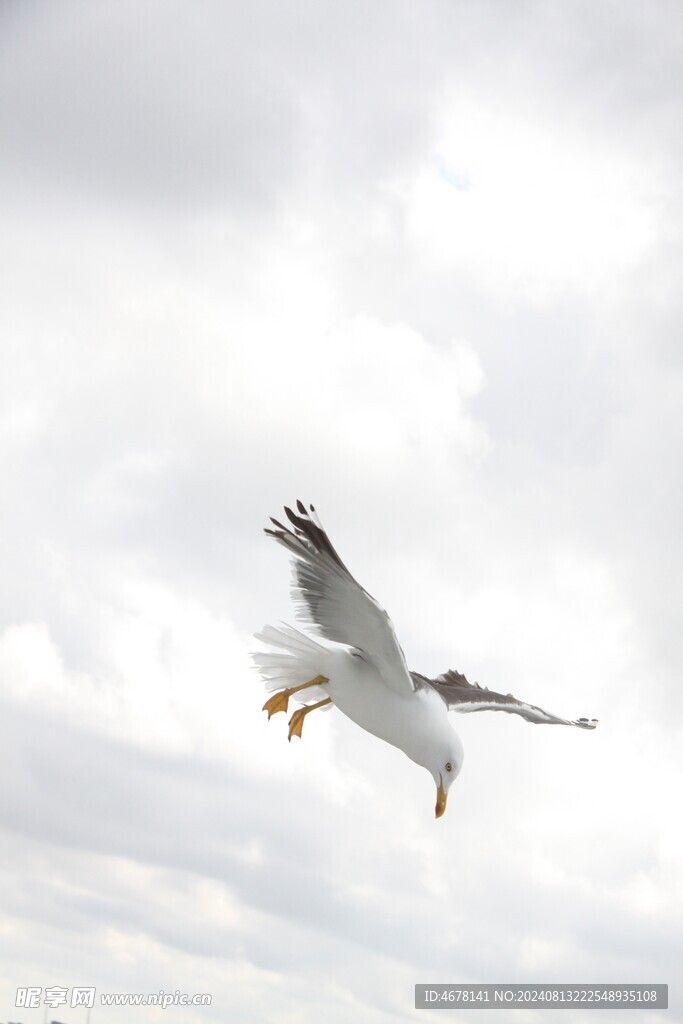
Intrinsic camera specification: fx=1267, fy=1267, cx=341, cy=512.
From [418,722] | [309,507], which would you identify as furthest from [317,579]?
[418,722]

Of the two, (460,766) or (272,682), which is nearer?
(460,766)

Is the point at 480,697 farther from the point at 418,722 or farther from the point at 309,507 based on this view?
the point at 309,507

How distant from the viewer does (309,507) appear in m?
9.63

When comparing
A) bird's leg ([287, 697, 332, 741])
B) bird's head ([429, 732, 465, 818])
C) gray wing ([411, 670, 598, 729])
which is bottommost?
bird's head ([429, 732, 465, 818])

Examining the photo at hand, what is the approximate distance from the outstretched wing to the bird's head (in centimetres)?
54

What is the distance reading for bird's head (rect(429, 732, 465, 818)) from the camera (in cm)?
1005

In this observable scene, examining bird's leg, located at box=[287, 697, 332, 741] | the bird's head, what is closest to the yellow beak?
the bird's head

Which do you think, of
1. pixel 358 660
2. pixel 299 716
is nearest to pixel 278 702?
pixel 299 716

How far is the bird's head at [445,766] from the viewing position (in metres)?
10.1

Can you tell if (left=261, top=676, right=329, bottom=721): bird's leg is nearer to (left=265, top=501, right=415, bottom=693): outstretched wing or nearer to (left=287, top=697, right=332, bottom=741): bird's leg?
(left=287, top=697, right=332, bottom=741): bird's leg

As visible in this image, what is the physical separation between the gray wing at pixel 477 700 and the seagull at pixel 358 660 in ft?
1.81

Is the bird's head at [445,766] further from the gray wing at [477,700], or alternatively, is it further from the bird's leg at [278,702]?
the bird's leg at [278,702]

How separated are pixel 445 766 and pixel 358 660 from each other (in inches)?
44.2

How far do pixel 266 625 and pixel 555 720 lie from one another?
3.50m
